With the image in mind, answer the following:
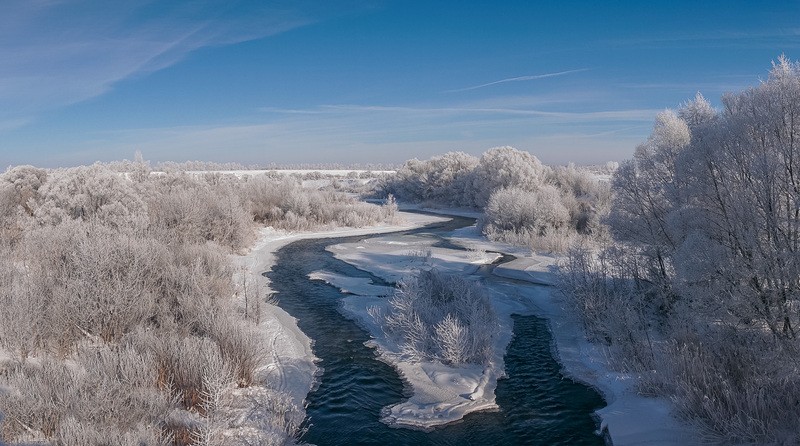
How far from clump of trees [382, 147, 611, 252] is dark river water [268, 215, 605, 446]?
701 centimetres

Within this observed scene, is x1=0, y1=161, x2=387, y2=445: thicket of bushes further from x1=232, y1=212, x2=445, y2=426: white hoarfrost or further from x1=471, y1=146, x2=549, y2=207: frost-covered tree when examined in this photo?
x1=471, y1=146, x2=549, y2=207: frost-covered tree

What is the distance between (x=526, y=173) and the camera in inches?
1423

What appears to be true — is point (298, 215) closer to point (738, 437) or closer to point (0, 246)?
point (0, 246)

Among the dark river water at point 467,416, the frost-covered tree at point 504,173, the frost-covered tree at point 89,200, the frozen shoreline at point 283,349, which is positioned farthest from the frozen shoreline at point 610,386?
the frost-covered tree at point 504,173

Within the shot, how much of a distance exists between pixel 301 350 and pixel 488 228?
17637 millimetres

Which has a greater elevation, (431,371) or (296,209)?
(296,209)

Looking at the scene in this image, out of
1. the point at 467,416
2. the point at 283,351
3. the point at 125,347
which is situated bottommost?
the point at 467,416

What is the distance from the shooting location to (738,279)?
6.89 metres

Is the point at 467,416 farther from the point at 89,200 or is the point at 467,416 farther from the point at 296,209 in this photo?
the point at 296,209

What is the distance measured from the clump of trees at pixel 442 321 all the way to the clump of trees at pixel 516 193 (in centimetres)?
555

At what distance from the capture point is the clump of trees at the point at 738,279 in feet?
19.2

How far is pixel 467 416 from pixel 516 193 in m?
22.2

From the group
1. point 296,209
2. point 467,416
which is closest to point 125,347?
point 467,416

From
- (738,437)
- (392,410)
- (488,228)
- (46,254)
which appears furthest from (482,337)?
(488,228)
